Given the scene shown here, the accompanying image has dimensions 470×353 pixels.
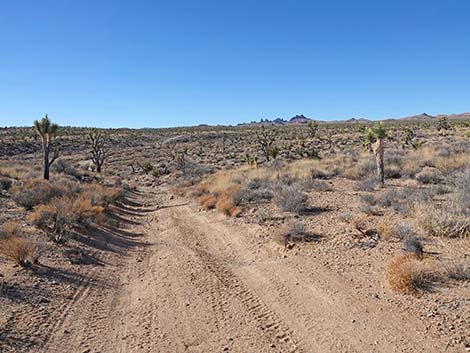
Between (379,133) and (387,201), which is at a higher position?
(379,133)

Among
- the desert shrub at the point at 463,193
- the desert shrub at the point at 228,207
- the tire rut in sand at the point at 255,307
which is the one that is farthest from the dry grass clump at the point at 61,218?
the desert shrub at the point at 463,193

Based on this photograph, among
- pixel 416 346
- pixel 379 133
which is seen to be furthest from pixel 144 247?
pixel 379 133

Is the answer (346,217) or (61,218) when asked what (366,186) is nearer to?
(346,217)

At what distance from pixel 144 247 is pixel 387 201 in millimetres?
8068

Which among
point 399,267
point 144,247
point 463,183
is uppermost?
point 463,183

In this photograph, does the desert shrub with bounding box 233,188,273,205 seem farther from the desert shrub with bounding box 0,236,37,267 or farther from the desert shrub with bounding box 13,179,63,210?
the desert shrub with bounding box 0,236,37,267

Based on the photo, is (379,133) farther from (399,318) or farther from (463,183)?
(399,318)

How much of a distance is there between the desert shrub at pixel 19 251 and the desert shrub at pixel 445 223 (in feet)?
30.2

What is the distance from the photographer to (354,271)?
8180 millimetres

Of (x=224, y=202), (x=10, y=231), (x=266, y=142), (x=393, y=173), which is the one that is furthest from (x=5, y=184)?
(x=266, y=142)

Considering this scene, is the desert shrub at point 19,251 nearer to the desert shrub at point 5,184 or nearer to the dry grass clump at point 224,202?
the dry grass clump at point 224,202

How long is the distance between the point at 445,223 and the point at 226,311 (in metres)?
5.89

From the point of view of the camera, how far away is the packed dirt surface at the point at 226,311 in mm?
5762

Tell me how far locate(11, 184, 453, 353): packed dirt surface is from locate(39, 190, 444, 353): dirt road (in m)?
0.02
